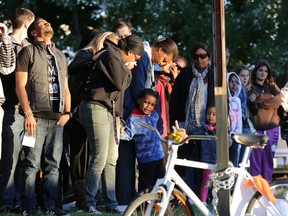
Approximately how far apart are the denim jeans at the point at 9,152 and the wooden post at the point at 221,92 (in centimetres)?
238

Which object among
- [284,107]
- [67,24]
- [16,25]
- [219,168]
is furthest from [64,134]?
[67,24]

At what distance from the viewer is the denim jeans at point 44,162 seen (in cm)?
925

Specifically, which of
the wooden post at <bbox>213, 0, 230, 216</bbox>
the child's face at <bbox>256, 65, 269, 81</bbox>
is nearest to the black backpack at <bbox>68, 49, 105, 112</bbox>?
the wooden post at <bbox>213, 0, 230, 216</bbox>

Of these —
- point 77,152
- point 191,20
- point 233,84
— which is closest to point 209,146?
point 233,84

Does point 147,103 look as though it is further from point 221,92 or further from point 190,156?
point 221,92

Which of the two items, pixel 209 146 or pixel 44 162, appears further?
pixel 209 146

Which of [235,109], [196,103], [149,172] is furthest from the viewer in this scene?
[235,109]

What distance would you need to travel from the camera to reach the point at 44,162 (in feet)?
31.4

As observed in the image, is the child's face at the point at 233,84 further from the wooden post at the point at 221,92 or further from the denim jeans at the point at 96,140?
the wooden post at the point at 221,92

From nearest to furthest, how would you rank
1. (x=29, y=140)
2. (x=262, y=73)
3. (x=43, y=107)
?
(x=29, y=140)
(x=43, y=107)
(x=262, y=73)

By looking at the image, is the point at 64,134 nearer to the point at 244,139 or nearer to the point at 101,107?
the point at 101,107

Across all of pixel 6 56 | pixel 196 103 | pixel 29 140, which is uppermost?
pixel 6 56

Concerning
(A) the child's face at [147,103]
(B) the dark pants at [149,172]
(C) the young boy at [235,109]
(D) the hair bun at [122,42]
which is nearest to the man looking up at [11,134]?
(D) the hair bun at [122,42]

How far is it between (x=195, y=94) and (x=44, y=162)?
2.26 m
